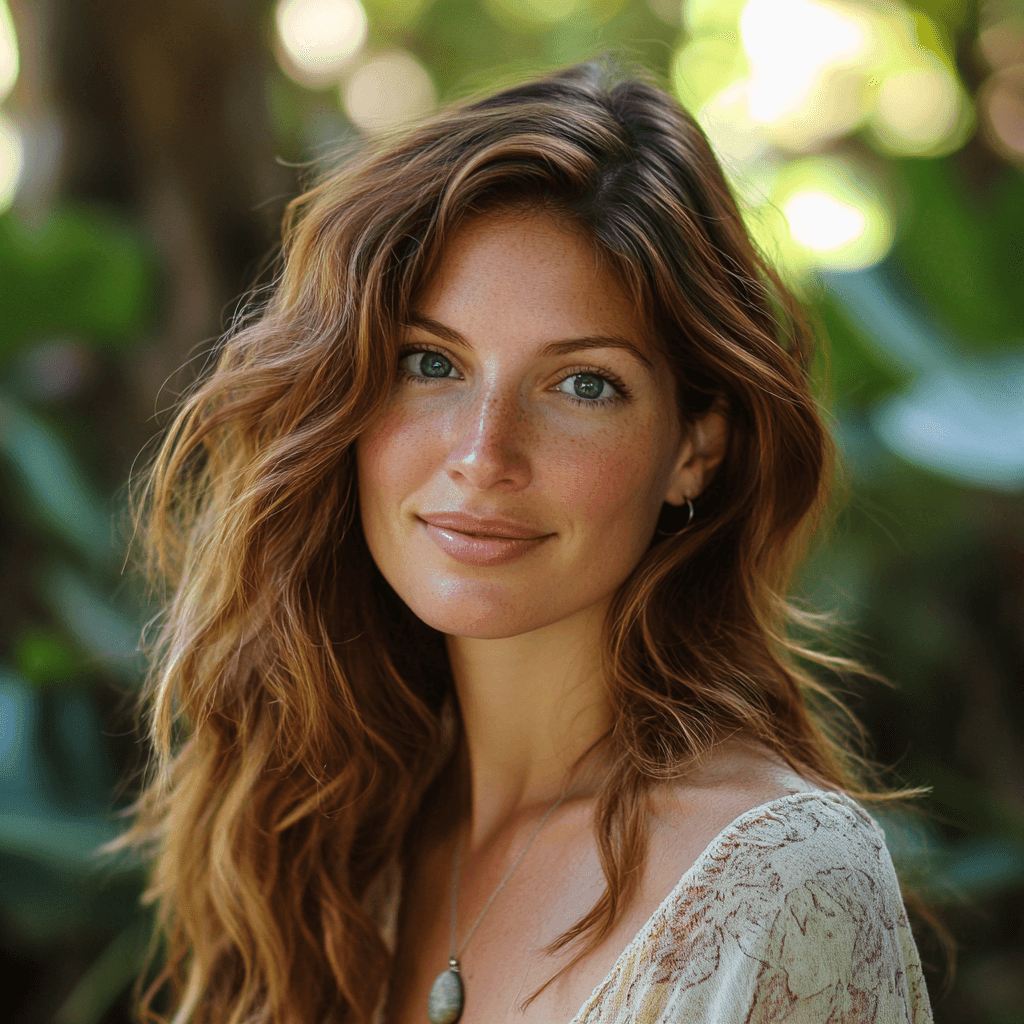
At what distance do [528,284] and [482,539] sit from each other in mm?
291

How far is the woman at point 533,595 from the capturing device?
1.09m

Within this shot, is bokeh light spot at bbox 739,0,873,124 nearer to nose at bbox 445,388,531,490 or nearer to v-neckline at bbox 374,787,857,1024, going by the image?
nose at bbox 445,388,531,490

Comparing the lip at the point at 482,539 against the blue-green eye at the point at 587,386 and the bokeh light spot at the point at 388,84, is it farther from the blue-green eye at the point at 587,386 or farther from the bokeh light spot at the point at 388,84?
the bokeh light spot at the point at 388,84

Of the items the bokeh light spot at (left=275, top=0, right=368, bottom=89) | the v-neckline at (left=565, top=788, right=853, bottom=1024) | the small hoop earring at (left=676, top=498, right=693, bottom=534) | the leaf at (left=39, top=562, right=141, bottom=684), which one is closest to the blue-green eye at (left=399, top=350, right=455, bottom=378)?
the small hoop earring at (left=676, top=498, right=693, bottom=534)

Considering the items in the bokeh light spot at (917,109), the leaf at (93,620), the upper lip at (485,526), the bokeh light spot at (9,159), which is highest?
the bokeh light spot at (9,159)

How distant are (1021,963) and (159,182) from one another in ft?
10.1

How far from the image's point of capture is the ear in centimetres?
130

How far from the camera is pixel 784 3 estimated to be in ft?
11.2

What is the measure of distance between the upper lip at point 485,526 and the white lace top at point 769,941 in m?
0.38

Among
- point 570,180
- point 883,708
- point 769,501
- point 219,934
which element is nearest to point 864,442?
point 883,708

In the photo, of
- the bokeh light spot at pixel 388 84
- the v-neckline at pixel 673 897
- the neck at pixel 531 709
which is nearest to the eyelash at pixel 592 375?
the neck at pixel 531 709

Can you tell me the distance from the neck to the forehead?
386mm

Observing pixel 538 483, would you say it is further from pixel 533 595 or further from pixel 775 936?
pixel 775 936

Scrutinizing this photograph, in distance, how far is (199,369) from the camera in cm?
269
